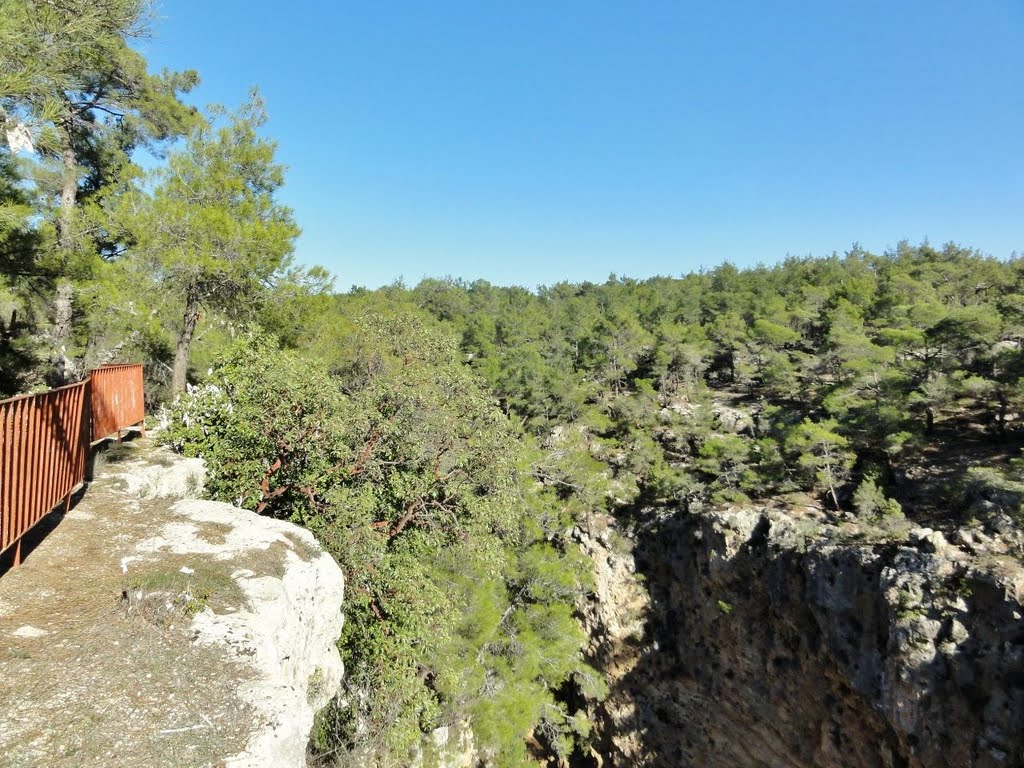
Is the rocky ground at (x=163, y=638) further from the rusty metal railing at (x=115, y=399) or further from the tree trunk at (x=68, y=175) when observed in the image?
the tree trunk at (x=68, y=175)

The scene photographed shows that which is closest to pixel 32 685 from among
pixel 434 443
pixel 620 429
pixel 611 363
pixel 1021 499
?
pixel 434 443

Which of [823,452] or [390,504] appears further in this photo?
[823,452]

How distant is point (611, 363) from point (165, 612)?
123 ft

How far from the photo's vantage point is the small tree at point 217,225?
10930 millimetres

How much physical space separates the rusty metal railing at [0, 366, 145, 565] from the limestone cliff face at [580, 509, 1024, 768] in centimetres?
2041

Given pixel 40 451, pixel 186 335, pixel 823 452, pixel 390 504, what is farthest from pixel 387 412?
pixel 823 452

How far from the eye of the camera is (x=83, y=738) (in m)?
2.60

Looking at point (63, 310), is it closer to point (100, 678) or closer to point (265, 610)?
point (265, 610)

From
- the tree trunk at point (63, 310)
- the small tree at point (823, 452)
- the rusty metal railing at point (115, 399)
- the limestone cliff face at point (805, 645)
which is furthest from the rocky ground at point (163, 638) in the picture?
the small tree at point (823, 452)

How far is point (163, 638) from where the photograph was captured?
11.2 ft

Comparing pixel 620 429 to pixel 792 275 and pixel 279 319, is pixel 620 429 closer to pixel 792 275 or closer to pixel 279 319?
pixel 279 319

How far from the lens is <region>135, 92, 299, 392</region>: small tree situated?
10.9 meters

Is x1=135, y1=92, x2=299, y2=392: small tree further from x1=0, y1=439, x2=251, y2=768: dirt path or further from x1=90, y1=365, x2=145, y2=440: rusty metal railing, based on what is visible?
x1=0, y1=439, x2=251, y2=768: dirt path

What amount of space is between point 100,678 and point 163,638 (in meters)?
0.46
